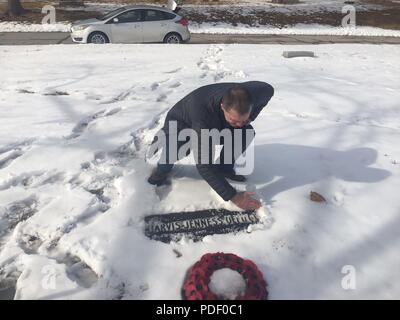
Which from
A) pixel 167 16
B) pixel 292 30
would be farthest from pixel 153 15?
pixel 292 30

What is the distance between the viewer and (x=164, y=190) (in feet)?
10.5

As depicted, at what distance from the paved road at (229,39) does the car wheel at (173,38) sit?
129 cm

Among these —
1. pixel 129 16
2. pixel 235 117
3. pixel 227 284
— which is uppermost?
pixel 129 16

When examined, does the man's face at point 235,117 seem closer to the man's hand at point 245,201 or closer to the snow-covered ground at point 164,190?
the man's hand at point 245,201

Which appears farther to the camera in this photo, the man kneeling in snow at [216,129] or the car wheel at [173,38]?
the car wheel at [173,38]

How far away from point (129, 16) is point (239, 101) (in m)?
9.60

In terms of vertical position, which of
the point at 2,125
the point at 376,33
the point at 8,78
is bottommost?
the point at 2,125

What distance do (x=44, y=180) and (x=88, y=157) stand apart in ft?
1.67

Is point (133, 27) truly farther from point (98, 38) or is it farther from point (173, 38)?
point (173, 38)

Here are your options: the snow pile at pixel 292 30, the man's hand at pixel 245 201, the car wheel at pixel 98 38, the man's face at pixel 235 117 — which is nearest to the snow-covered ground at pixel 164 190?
the man's hand at pixel 245 201

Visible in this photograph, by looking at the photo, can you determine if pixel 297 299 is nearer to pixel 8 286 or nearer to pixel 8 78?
pixel 8 286

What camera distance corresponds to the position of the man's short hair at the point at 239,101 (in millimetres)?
2305

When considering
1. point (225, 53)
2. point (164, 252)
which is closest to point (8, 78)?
point (225, 53)
